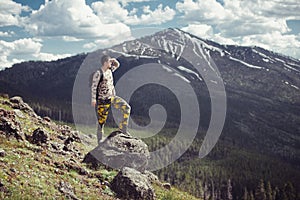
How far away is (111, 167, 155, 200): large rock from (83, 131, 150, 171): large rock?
263 cm

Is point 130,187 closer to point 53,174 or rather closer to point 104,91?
point 53,174

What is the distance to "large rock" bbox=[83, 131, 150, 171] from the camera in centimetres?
2019

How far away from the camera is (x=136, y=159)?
21.1 metres

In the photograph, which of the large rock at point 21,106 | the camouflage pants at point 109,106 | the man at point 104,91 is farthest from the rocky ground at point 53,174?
the large rock at point 21,106

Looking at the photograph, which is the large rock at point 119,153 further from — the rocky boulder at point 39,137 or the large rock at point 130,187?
the rocky boulder at point 39,137

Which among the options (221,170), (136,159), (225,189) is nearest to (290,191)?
(225,189)

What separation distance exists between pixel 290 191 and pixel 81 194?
14388 centimetres

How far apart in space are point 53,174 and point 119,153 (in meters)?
5.20

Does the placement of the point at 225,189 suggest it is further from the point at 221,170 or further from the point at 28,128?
the point at 28,128

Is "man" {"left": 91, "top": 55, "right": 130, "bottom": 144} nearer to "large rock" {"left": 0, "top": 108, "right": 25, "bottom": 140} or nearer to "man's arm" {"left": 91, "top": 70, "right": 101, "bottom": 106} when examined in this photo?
"man's arm" {"left": 91, "top": 70, "right": 101, "bottom": 106}

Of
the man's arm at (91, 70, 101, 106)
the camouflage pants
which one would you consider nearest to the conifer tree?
the camouflage pants

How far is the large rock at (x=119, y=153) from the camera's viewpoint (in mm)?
20188

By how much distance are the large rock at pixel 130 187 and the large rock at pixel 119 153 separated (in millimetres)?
2635

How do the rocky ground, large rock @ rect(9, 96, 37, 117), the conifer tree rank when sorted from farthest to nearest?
the conifer tree < large rock @ rect(9, 96, 37, 117) < the rocky ground
